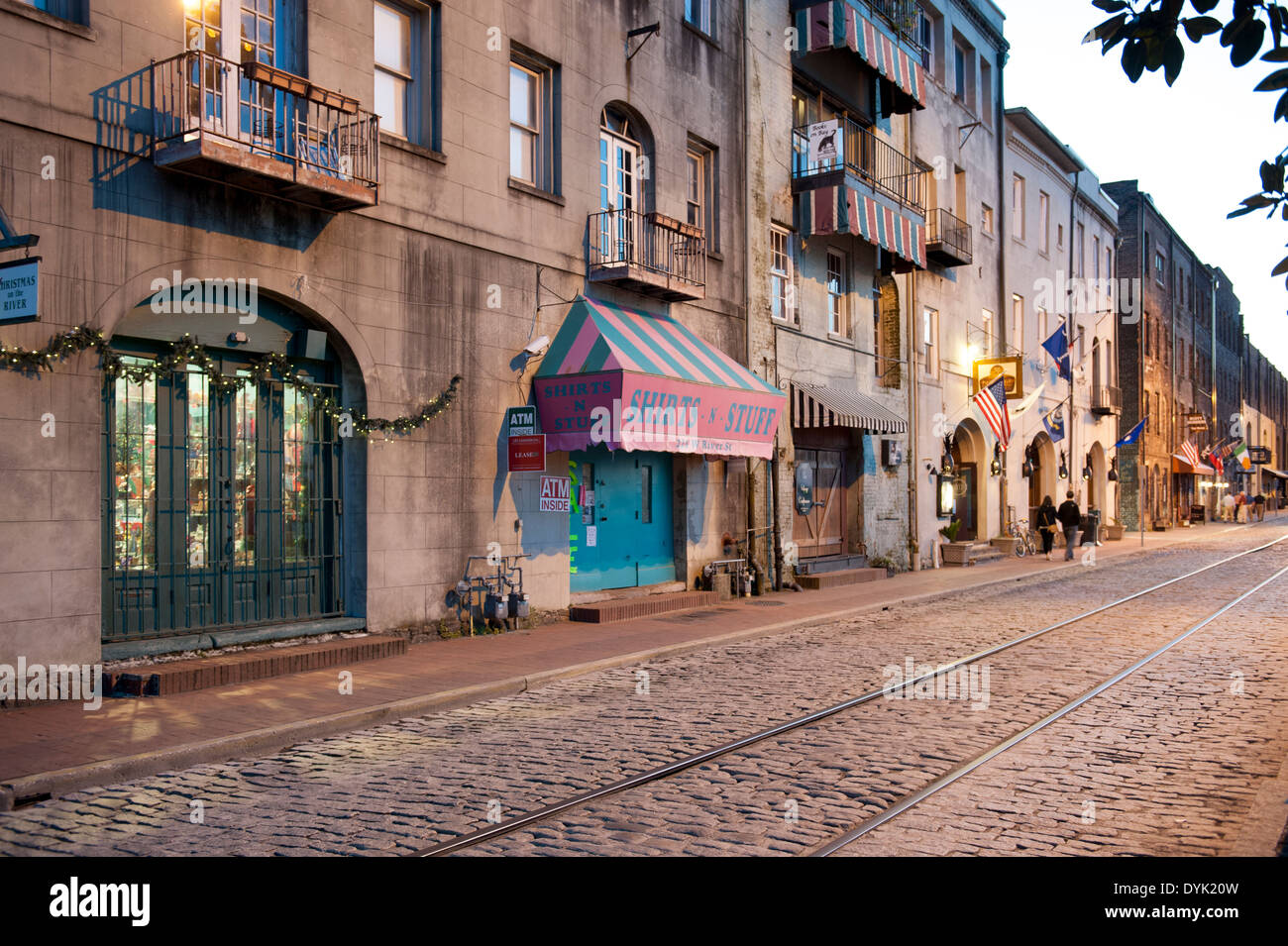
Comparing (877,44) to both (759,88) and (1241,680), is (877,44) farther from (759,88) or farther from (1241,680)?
(1241,680)

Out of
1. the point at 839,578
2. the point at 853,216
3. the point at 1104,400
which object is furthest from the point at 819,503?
the point at 1104,400

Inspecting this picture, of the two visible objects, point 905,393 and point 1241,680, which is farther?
point 905,393

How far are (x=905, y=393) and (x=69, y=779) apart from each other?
22.4m

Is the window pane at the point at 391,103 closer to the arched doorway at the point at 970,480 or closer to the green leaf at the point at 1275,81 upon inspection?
the green leaf at the point at 1275,81

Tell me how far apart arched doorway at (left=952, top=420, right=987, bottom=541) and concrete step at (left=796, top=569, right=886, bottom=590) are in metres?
9.01

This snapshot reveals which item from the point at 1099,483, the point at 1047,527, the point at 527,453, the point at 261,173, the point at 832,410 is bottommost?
the point at 1047,527

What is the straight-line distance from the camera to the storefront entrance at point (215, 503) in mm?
10070

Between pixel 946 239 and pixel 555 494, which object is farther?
pixel 946 239

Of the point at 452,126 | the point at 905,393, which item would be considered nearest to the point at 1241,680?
the point at 452,126

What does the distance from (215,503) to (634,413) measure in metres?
5.52

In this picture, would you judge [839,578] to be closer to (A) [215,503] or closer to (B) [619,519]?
(B) [619,519]

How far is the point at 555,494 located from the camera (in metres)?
15.0

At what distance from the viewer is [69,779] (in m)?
6.66
